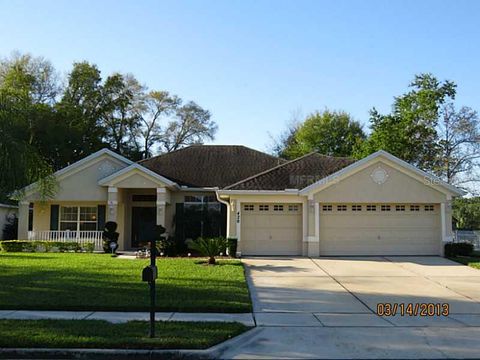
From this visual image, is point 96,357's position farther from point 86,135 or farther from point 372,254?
point 86,135

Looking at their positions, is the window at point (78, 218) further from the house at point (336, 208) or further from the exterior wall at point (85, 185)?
the house at point (336, 208)

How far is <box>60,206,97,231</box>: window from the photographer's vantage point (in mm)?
A: 25781

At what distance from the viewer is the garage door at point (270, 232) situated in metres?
21.8

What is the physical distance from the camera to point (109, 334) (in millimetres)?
8148

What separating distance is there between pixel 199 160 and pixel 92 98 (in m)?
23.7

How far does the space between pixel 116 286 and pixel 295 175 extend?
12.7 metres

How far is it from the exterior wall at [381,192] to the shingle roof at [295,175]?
1.61 metres

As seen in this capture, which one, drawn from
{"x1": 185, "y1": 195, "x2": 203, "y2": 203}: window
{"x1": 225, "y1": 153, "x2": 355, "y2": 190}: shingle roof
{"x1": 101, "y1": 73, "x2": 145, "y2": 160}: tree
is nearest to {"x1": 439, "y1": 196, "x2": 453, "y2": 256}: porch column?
{"x1": 225, "y1": 153, "x2": 355, "y2": 190}: shingle roof

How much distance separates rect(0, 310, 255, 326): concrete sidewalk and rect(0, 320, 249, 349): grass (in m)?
0.42

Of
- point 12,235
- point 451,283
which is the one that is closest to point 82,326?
point 451,283

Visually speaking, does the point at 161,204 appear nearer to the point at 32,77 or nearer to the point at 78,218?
the point at 78,218

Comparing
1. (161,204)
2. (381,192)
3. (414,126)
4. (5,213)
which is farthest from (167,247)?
(414,126)

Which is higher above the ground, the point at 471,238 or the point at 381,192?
the point at 381,192

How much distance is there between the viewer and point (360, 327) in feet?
30.5
